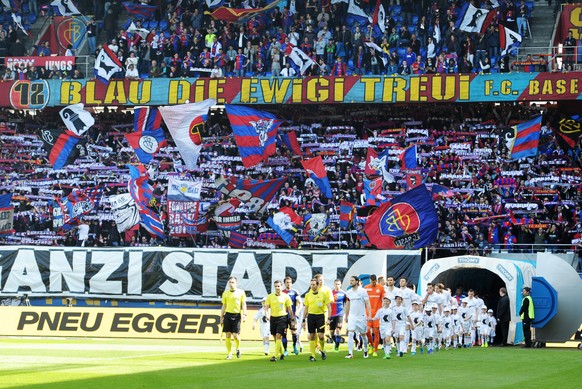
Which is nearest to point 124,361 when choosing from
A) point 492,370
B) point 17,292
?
point 492,370

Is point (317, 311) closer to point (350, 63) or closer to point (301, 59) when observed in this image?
point (301, 59)

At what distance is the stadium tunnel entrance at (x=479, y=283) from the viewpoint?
3969 cm

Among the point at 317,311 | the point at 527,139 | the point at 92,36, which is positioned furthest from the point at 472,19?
the point at 317,311

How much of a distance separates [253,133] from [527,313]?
52.5ft

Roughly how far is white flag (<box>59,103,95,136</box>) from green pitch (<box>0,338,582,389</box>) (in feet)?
56.1

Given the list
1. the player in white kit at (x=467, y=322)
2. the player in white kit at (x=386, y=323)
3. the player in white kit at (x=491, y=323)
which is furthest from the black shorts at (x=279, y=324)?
the player in white kit at (x=491, y=323)

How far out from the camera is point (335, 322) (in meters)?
32.2

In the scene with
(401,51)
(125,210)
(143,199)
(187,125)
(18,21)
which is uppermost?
(18,21)

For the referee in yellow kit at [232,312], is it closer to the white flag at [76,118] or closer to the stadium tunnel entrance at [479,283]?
the stadium tunnel entrance at [479,283]

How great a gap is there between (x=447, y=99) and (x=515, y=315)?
12.4m

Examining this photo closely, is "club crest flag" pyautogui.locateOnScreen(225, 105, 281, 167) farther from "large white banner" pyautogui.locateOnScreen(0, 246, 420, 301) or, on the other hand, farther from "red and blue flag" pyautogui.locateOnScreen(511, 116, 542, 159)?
"red and blue flag" pyautogui.locateOnScreen(511, 116, 542, 159)

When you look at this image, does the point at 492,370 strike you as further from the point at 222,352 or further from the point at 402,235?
the point at 402,235

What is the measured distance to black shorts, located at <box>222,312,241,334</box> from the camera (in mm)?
28453

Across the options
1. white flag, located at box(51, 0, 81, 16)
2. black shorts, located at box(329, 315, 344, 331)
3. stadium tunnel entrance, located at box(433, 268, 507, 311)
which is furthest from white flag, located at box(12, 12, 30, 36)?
black shorts, located at box(329, 315, 344, 331)
